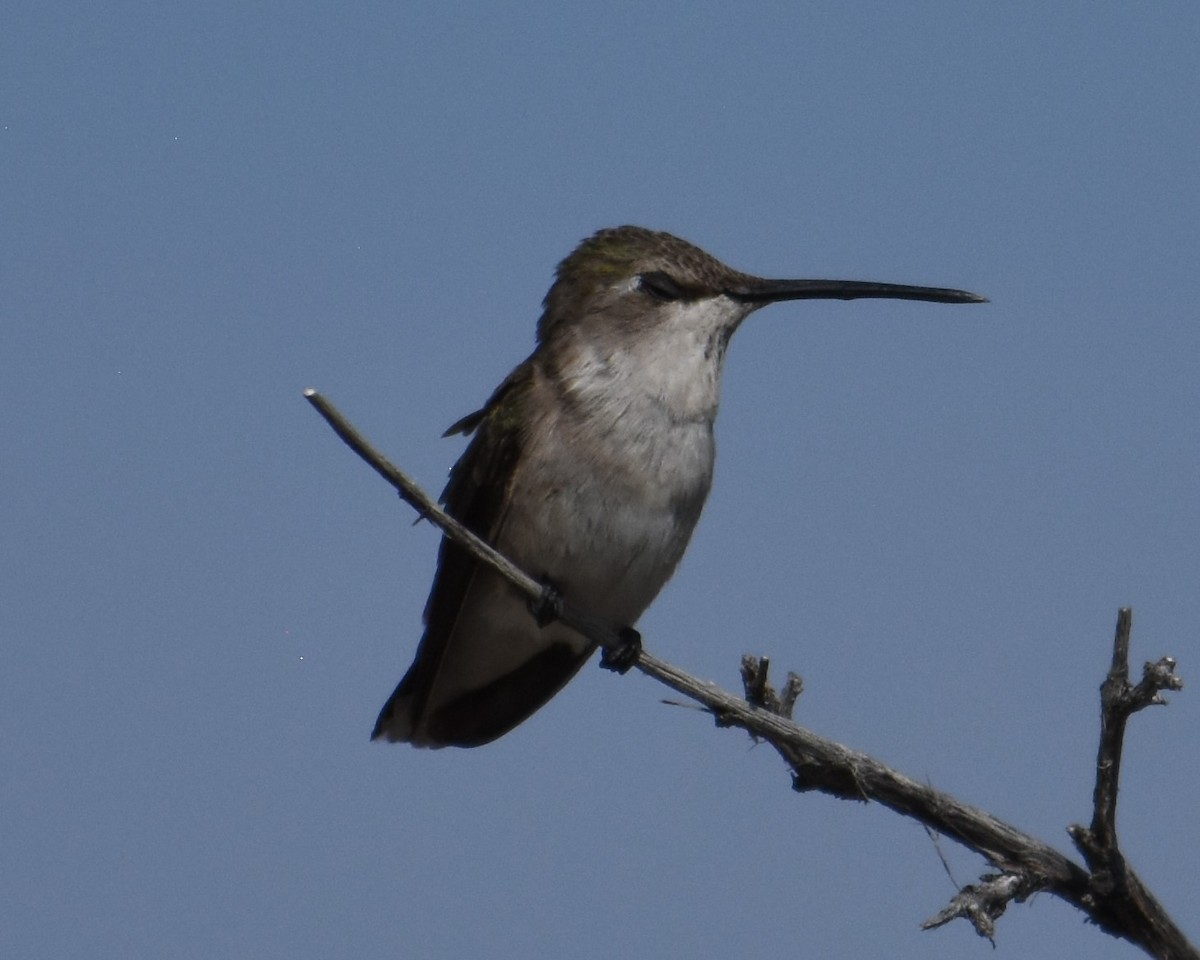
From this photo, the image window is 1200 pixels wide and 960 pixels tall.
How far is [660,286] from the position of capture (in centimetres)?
670

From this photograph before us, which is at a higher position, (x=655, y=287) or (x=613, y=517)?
(x=655, y=287)

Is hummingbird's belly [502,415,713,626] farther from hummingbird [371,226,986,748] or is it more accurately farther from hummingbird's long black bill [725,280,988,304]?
hummingbird's long black bill [725,280,988,304]

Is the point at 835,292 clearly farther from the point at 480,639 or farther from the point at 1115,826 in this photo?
the point at 1115,826

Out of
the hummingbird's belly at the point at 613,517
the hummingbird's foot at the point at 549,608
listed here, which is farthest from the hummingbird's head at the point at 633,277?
the hummingbird's foot at the point at 549,608

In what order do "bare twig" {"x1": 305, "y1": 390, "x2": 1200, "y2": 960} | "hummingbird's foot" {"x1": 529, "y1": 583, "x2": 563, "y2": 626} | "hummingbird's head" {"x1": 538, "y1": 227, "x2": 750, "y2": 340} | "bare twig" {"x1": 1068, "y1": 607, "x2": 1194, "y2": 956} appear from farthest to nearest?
"hummingbird's head" {"x1": 538, "y1": 227, "x2": 750, "y2": 340}, "hummingbird's foot" {"x1": 529, "y1": 583, "x2": 563, "y2": 626}, "bare twig" {"x1": 305, "y1": 390, "x2": 1200, "y2": 960}, "bare twig" {"x1": 1068, "y1": 607, "x2": 1194, "y2": 956}

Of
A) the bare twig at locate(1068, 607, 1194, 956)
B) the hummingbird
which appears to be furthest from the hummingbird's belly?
the bare twig at locate(1068, 607, 1194, 956)

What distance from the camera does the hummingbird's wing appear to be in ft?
21.6

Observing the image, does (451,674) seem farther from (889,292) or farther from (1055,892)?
(1055,892)

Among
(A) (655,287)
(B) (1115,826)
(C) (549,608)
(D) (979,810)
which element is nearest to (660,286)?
(A) (655,287)

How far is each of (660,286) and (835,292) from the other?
93 centimetres

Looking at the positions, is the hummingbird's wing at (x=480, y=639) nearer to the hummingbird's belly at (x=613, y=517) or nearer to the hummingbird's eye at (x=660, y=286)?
the hummingbird's belly at (x=613, y=517)

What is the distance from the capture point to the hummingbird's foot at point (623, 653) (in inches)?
251

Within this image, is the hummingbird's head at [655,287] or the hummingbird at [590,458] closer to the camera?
the hummingbird at [590,458]

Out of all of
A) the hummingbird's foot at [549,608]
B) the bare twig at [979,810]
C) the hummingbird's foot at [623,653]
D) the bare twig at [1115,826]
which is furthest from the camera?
the hummingbird's foot at [623,653]
